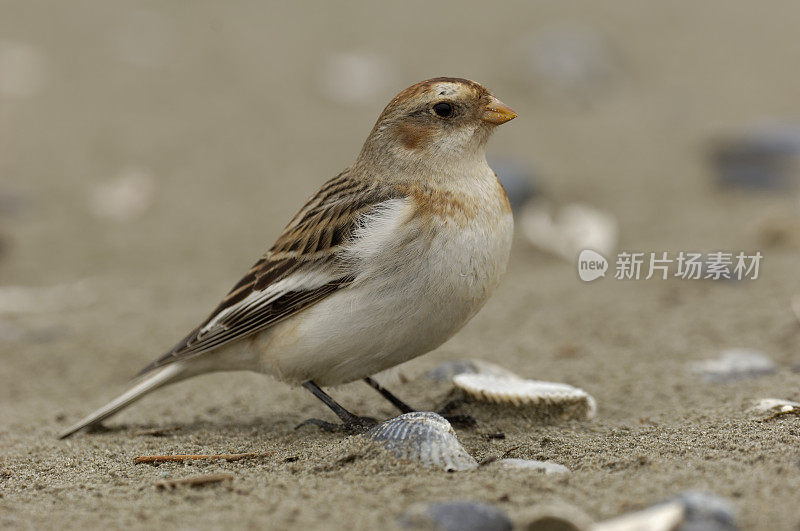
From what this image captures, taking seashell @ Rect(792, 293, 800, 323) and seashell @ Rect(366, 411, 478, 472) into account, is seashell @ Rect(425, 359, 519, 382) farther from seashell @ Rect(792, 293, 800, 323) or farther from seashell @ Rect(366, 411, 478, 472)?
seashell @ Rect(792, 293, 800, 323)

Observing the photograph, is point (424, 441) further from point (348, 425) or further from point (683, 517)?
point (683, 517)

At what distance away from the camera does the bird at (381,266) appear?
3637 mm

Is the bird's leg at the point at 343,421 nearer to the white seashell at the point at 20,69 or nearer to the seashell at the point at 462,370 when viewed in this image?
the seashell at the point at 462,370

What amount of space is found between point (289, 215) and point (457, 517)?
5318mm

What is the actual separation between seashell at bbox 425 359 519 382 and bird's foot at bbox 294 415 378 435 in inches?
23.1


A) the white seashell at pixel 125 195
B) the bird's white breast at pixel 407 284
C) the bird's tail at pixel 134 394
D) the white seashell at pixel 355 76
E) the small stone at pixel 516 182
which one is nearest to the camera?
the bird's white breast at pixel 407 284

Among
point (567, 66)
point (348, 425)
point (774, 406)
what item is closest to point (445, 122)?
point (348, 425)

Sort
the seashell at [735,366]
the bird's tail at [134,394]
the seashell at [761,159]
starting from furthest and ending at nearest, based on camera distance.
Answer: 1. the seashell at [761,159]
2. the seashell at [735,366]
3. the bird's tail at [134,394]

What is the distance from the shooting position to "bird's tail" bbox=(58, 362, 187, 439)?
13.8 ft

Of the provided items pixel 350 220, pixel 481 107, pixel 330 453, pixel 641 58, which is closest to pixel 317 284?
pixel 350 220

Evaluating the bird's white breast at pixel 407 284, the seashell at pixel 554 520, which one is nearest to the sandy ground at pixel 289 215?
the seashell at pixel 554 520

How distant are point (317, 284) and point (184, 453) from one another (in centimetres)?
82

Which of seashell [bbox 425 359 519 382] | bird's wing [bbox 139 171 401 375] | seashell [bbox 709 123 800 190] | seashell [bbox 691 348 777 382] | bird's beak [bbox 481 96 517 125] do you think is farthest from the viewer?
seashell [bbox 709 123 800 190]

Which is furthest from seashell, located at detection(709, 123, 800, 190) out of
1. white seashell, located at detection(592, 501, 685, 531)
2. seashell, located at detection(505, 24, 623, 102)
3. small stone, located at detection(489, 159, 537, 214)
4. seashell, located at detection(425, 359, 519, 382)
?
white seashell, located at detection(592, 501, 685, 531)
